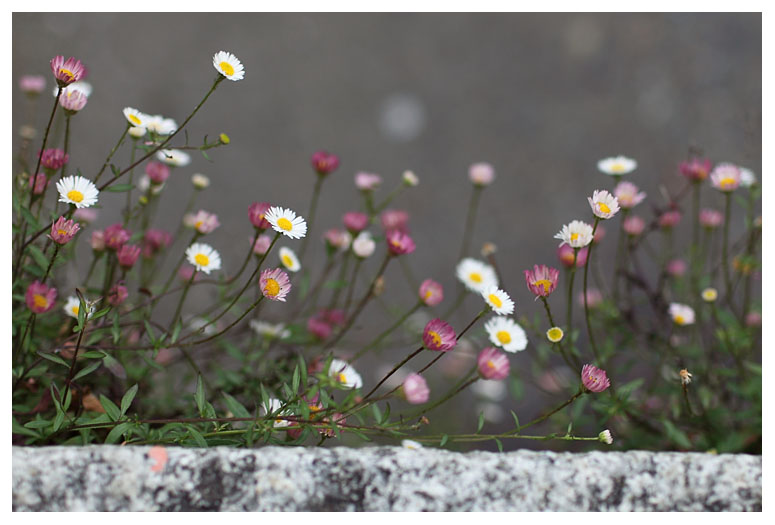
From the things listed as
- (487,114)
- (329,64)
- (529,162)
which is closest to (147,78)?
(329,64)

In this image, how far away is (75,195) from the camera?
0.63 m

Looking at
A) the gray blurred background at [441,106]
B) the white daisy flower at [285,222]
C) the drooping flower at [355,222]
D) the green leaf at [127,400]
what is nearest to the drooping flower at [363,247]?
the drooping flower at [355,222]

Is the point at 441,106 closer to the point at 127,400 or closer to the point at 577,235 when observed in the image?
the point at 577,235

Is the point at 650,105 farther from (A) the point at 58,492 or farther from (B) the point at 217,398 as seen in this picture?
(A) the point at 58,492

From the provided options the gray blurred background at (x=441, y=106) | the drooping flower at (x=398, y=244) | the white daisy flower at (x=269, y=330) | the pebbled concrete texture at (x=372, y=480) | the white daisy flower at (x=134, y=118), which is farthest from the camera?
the gray blurred background at (x=441, y=106)

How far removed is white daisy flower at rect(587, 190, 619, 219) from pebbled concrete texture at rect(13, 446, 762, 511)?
21 cm

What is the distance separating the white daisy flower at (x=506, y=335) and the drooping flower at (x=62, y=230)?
381 mm

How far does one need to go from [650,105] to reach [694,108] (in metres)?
0.09

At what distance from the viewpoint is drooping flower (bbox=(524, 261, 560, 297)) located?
633mm

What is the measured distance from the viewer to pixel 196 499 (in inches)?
22.3

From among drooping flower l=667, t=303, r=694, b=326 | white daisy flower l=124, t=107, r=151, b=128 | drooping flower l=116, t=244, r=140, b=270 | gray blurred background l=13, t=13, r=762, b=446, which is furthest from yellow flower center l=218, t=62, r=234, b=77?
gray blurred background l=13, t=13, r=762, b=446

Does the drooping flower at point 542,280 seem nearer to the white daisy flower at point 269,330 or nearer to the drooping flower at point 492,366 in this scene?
the drooping flower at point 492,366

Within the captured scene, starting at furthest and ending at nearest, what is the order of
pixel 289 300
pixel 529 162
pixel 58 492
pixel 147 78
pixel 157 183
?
pixel 529 162 < pixel 147 78 < pixel 289 300 < pixel 157 183 < pixel 58 492

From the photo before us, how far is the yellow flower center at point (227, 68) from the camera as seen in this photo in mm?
635
